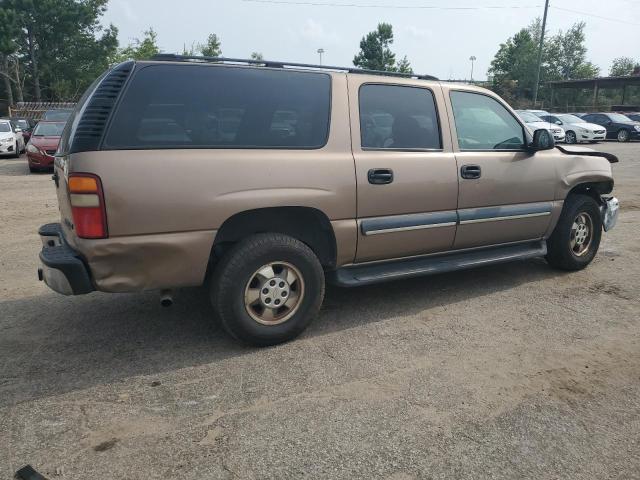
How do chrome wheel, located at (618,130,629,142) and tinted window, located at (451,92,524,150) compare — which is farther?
chrome wheel, located at (618,130,629,142)

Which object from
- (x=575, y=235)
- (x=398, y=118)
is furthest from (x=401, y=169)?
(x=575, y=235)

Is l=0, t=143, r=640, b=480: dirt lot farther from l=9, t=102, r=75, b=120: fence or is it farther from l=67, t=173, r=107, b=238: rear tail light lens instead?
l=9, t=102, r=75, b=120: fence

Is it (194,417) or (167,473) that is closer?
(167,473)

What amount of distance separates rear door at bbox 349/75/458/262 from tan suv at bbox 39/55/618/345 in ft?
0.04

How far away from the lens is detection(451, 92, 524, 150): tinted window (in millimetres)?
4508

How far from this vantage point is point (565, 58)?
72.1m

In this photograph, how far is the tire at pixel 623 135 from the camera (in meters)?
25.5

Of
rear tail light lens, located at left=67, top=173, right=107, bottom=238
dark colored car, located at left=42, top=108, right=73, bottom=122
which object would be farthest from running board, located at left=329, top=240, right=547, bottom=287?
dark colored car, located at left=42, top=108, right=73, bottom=122

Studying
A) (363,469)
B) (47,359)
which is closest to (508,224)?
(363,469)

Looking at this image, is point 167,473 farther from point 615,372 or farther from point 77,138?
point 615,372

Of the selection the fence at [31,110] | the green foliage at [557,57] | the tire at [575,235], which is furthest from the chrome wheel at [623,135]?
the green foliage at [557,57]

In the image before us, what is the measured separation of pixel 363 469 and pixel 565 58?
8131cm

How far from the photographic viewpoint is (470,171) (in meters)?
4.40

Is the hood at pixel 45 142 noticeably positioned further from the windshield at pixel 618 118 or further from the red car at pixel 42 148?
the windshield at pixel 618 118
